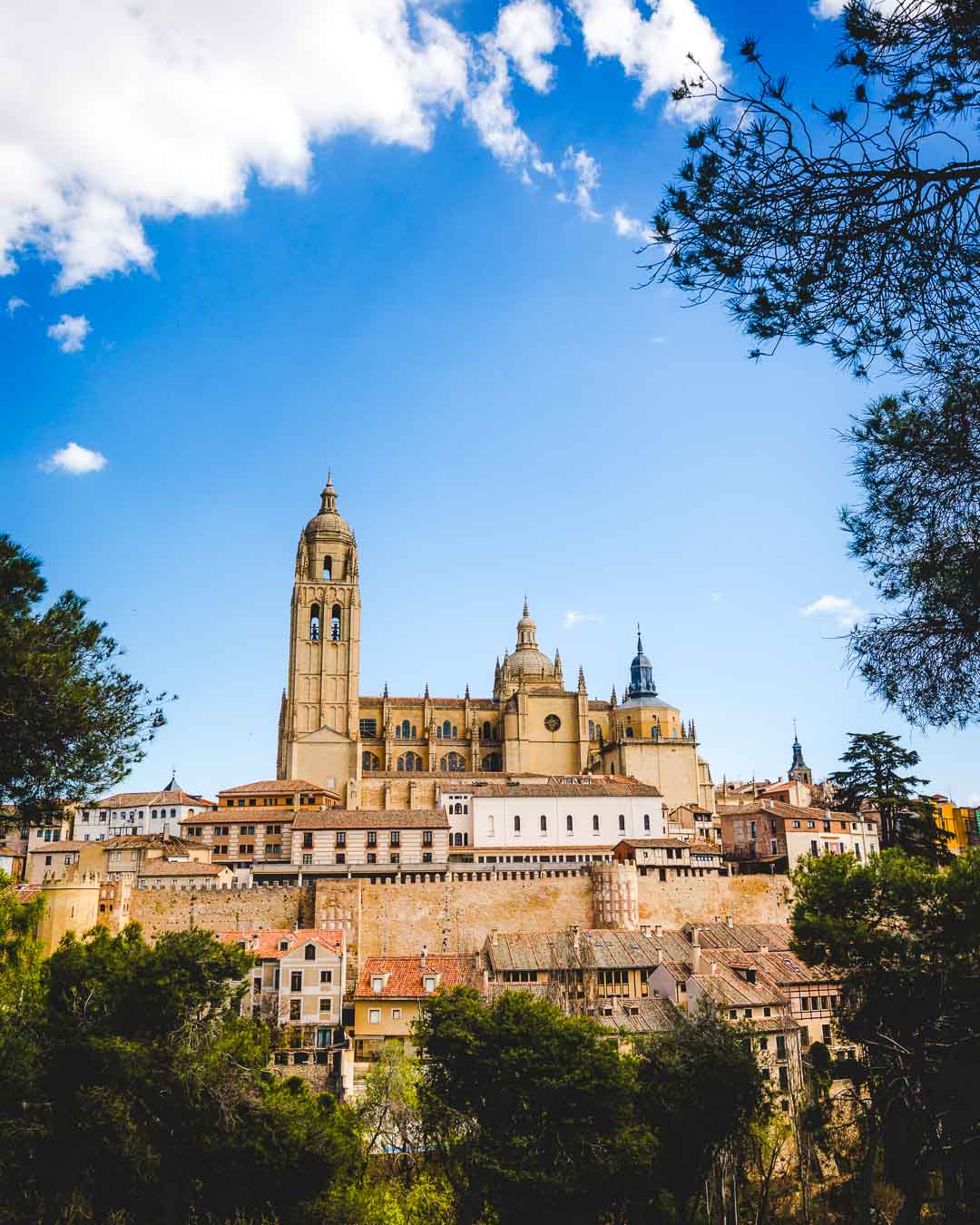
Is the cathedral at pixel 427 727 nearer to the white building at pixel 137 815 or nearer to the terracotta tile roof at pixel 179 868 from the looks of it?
the white building at pixel 137 815

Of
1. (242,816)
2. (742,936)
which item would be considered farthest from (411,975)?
(242,816)

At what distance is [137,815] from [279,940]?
2834 centimetres

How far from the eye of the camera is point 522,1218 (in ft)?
59.5

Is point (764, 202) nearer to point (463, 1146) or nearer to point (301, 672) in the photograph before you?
point (463, 1146)

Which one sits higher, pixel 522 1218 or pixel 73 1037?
pixel 73 1037

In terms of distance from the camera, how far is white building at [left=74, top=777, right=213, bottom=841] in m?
62.7

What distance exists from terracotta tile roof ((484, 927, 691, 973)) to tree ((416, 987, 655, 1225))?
15569 mm

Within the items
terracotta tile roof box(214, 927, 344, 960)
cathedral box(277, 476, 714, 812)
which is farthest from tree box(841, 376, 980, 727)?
cathedral box(277, 476, 714, 812)

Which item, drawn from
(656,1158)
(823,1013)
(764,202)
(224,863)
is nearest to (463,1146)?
(656,1158)

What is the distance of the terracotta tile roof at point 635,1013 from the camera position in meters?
33.1

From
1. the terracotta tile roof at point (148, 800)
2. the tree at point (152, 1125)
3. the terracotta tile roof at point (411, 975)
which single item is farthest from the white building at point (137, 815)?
the tree at point (152, 1125)

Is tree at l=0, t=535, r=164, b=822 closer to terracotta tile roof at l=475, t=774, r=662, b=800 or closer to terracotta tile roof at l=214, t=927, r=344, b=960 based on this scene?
terracotta tile roof at l=214, t=927, r=344, b=960

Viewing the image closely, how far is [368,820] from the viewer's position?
167 feet

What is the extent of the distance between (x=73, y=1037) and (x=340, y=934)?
896 inches
